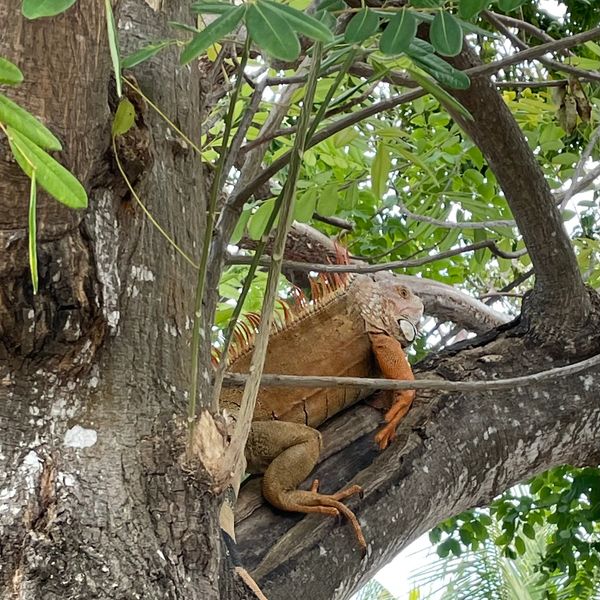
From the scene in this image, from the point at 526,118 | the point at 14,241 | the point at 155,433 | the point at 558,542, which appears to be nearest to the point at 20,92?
the point at 14,241

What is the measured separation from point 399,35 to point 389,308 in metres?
1.65

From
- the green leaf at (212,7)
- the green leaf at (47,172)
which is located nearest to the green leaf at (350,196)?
the green leaf at (212,7)

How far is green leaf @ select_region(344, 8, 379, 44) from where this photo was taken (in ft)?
4.00

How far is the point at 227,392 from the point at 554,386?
33.1 inches

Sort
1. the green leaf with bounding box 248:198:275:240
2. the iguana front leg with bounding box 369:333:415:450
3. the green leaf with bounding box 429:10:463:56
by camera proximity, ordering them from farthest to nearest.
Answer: the green leaf with bounding box 248:198:275:240
the iguana front leg with bounding box 369:333:415:450
the green leaf with bounding box 429:10:463:56

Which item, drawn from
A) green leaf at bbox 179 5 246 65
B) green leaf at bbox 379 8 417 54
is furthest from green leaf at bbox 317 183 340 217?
green leaf at bbox 179 5 246 65

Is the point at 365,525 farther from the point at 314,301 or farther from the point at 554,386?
the point at 314,301

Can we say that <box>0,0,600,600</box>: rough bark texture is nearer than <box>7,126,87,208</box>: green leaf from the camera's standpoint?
No

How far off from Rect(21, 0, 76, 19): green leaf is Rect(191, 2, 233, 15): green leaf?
0.21m

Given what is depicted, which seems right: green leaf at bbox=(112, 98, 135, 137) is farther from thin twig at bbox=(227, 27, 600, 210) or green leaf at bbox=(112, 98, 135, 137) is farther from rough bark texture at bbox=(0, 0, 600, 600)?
thin twig at bbox=(227, 27, 600, 210)

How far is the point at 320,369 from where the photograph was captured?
2.62m

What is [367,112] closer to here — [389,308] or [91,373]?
[91,373]

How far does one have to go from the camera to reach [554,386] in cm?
228

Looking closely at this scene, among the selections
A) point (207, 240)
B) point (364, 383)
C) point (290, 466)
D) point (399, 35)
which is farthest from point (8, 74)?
point (290, 466)
